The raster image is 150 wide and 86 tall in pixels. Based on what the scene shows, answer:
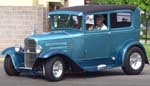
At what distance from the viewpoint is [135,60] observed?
1630 cm

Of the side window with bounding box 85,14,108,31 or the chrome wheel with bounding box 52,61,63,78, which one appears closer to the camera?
the chrome wheel with bounding box 52,61,63,78

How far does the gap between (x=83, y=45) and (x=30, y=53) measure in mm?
1391

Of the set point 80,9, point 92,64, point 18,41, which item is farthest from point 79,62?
point 18,41

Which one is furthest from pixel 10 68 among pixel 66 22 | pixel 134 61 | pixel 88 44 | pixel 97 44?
pixel 134 61

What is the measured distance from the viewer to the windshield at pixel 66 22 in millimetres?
15420

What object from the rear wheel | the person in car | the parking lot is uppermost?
the person in car

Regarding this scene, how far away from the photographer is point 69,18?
15.7 m

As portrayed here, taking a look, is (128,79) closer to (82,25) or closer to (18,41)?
(82,25)

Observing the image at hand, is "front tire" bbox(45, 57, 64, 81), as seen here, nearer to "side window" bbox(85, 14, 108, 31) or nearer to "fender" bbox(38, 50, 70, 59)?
"fender" bbox(38, 50, 70, 59)

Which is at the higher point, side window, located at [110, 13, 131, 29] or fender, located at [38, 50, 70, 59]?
side window, located at [110, 13, 131, 29]

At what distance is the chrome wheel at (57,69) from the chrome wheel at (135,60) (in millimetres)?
2338

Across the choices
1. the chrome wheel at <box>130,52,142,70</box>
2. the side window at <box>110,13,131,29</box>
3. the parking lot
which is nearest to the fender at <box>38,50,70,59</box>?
the parking lot

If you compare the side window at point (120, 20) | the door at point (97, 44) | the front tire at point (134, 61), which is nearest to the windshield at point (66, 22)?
the door at point (97, 44)

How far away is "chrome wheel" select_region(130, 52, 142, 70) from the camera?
16203 millimetres
